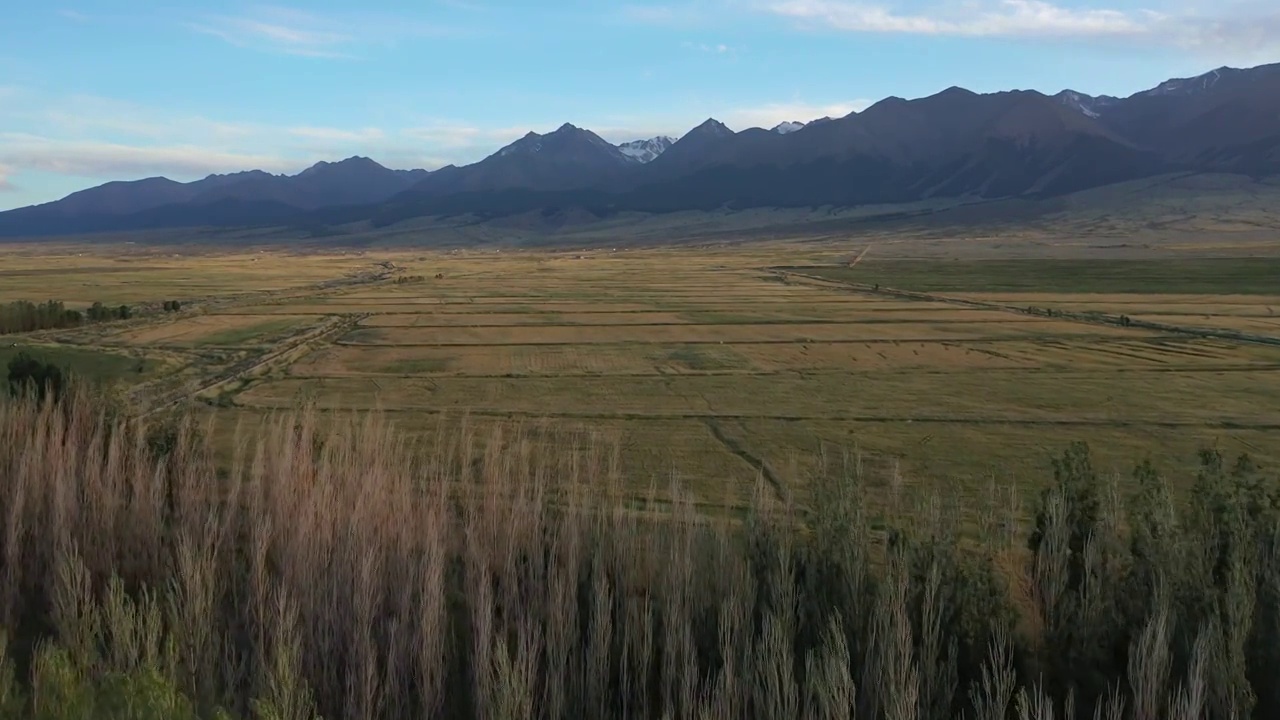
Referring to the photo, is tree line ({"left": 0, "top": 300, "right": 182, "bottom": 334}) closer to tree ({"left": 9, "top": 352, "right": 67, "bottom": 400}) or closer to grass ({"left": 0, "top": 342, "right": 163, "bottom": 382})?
grass ({"left": 0, "top": 342, "right": 163, "bottom": 382})

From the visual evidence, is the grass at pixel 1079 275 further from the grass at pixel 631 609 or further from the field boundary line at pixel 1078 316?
the grass at pixel 631 609

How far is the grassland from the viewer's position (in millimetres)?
20109

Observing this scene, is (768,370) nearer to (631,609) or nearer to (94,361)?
(631,609)

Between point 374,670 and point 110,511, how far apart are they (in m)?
5.66

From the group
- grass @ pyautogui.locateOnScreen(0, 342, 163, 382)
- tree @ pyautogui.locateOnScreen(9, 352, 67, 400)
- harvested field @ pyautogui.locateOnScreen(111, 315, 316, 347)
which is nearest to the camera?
tree @ pyautogui.locateOnScreen(9, 352, 67, 400)

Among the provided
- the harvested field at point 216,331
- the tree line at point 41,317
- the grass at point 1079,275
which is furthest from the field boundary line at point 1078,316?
the tree line at point 41,317

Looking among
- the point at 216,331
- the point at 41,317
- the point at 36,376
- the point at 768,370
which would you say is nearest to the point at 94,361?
the point at 216,331

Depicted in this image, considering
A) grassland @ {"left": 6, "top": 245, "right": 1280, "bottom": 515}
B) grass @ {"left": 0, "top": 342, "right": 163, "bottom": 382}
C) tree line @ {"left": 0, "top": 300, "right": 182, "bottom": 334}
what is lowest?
grassland @ {"left": 6, "top": 245, "right": 1280, "bottom": 515}

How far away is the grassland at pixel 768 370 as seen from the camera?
20.1 meters

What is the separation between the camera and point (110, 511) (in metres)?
12.4

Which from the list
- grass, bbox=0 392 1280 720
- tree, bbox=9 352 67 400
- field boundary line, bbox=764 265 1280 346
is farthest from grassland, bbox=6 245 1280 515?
tree, bbox=9 352 67 400

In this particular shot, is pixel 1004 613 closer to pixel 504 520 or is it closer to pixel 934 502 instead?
pixel 934 502

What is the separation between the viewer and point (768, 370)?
3034cm

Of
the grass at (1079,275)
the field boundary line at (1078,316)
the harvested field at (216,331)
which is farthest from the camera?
the grass at (1079,275)
